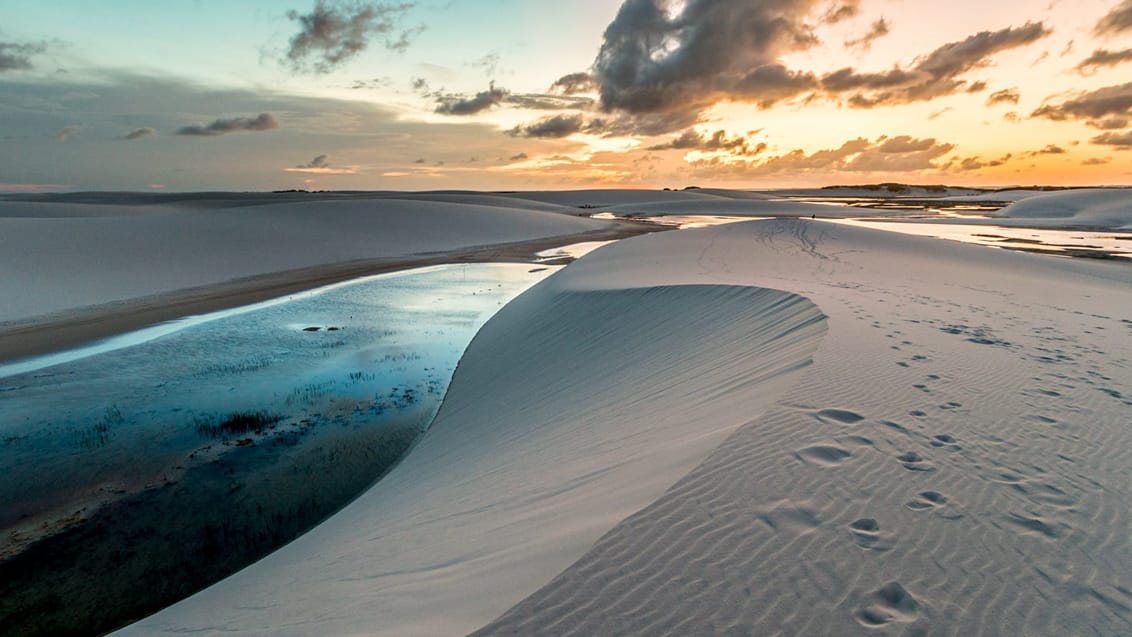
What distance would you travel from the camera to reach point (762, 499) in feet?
9.16

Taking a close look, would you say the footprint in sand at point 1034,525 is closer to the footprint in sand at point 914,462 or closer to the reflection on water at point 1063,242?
the footprint in sand at point 914,462

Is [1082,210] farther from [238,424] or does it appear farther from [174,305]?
[174,305]

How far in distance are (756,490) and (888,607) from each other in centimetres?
82

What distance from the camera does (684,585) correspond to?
2.21m

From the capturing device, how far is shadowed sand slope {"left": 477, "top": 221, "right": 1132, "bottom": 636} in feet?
6.88

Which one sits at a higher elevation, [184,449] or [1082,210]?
[1082,210]

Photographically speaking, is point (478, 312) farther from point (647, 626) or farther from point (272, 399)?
point (647, 626)

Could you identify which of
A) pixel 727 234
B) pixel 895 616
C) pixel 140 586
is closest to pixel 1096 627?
pixel 895 616

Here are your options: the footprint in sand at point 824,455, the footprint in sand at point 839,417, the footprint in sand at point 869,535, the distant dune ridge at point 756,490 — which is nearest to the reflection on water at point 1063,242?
the distant dune ridge at point 756,490

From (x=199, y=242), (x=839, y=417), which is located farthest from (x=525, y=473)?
(x=199, y=242)

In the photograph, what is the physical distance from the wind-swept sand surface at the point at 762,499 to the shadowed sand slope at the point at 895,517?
0.04ft

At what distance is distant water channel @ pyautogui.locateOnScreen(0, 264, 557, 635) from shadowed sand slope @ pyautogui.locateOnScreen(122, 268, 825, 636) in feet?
1.98

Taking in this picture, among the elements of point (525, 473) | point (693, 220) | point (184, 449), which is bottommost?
point (184, 449)

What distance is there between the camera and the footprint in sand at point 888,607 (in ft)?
6.76
